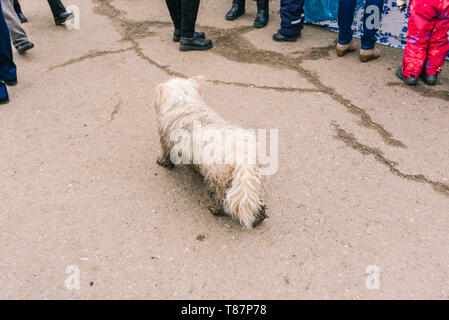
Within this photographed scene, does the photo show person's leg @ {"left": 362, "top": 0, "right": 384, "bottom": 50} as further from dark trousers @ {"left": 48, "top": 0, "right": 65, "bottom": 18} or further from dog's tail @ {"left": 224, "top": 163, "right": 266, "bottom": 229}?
dark trousers @ {"left": 48, "top": 0, "right": 65, "bottom": 18}

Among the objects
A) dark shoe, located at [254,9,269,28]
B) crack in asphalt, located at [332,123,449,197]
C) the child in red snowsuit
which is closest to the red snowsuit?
the child in red snowsuit

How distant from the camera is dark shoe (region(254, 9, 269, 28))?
5277 millimetres

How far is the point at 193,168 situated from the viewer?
2557 mm

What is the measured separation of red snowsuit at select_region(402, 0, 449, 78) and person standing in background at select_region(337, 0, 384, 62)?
53 centimetres

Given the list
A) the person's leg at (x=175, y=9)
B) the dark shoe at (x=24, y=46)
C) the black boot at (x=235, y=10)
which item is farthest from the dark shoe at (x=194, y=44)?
the dark shoe at (x=24, y=46)

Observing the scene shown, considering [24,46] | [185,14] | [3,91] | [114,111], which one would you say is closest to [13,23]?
[24,46]

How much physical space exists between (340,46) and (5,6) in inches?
165

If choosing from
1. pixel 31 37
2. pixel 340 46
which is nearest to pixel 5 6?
pixel 31 37

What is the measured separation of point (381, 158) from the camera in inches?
117

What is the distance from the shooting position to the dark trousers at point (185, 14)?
4.34 m

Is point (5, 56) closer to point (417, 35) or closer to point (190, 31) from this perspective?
point (190, 31)

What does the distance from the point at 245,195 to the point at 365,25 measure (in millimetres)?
3119

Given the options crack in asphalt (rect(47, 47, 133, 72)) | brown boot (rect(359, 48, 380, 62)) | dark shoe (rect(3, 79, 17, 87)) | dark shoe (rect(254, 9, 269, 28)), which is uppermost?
dark shoe (rect(254, 9, 269, 28))

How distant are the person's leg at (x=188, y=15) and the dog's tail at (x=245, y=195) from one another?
2.99m
